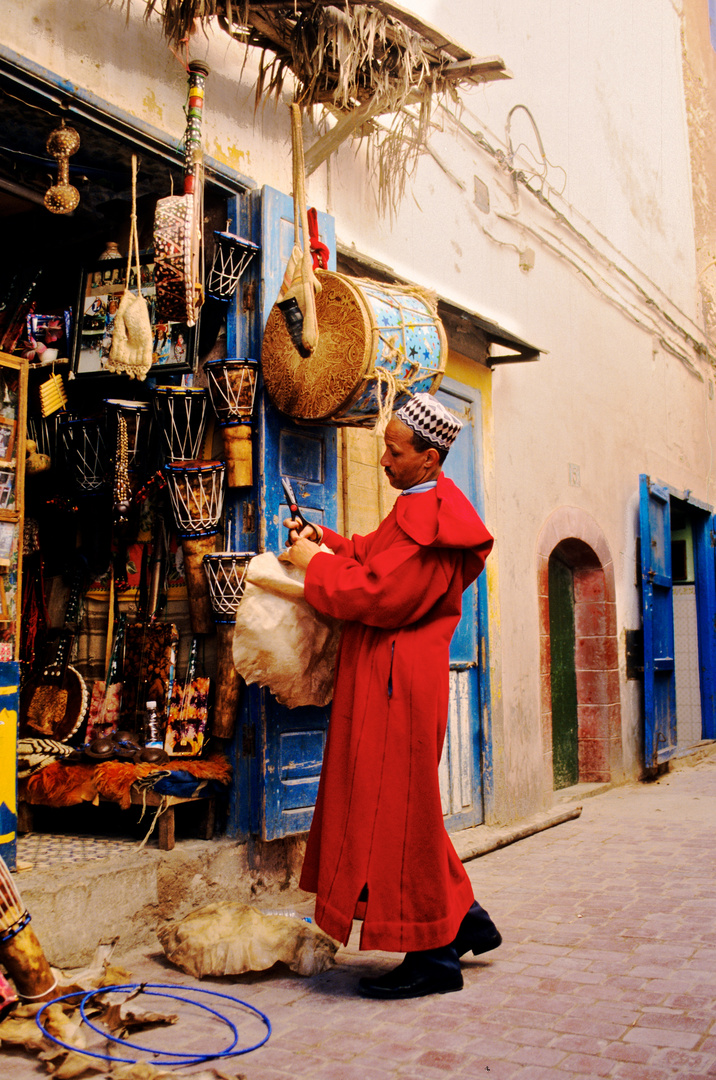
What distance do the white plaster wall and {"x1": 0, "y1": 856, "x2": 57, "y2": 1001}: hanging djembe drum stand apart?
2.87m

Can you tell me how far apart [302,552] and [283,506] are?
1.01 m

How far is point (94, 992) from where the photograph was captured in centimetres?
281

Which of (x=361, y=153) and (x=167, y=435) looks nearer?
(x=167, y=435)

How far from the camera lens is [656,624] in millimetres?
8922

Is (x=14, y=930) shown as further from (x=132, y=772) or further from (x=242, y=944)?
(x=132, y=772)

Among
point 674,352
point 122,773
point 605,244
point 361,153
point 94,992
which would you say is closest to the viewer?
point 94,992

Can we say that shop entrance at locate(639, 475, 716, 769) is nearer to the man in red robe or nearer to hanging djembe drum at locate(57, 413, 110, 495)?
hanging djembe drum at locate(57, 413, 110, 495)

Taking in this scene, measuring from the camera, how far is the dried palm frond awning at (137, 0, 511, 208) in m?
4.08

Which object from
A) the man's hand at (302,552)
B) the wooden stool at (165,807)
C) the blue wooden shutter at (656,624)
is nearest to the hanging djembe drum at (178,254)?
the man's hand at (302,552)

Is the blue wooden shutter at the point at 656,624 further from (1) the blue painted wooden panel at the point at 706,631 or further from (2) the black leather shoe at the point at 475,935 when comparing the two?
(2) the black leather shoe at the point at 475,935

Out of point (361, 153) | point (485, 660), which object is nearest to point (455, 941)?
point (485, 660)

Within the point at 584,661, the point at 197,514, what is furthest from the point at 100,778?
the point at 584,661

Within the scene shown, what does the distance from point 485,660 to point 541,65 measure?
5.05m

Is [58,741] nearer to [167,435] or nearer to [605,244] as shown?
[167,435]
